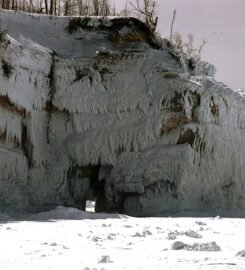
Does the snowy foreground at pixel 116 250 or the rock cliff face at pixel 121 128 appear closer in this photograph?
the snowy foreground at pixel 116 250

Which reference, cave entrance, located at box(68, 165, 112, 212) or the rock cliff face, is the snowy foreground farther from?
cave entrance, located at box(68, 165, 112, 212)

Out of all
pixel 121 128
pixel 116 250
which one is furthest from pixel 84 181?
pixel 116 250

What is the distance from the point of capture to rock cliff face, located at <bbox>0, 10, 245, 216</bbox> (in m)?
12.3

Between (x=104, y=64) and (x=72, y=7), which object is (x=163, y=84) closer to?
(x=104, y=64)

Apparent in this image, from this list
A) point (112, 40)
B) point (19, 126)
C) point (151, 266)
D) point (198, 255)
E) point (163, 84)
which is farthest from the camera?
point (112, 40)

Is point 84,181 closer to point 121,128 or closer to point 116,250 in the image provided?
point 121,128

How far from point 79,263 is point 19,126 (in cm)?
767

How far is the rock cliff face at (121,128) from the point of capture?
1227 cm

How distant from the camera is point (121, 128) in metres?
12.6

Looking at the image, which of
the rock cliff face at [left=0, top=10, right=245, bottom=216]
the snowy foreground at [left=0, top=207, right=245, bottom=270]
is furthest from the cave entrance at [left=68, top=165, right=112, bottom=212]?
the snowy foreground at [left=0, top=207, right=245, bottom=270]

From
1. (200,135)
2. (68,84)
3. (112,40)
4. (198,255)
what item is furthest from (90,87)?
(198,255)

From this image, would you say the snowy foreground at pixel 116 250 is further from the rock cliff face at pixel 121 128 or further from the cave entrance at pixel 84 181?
the cave entrance at pixel 84 181

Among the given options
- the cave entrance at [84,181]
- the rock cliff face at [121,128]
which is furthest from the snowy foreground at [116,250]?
the cave entrance at [84,181]

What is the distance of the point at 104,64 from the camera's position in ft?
42.6
